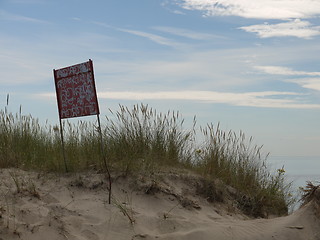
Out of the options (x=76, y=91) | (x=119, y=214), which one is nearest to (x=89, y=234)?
(x=119, y=214)

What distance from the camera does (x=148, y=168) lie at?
646cm

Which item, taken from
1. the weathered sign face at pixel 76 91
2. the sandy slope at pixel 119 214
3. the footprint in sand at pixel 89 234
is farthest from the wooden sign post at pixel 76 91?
the footprint in sand at pixel 89 234

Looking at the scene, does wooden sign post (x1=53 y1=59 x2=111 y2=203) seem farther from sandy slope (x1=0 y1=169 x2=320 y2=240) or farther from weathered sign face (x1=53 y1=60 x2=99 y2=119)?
sandy slope (x1=0 y1=169 x2=320 y2=240)

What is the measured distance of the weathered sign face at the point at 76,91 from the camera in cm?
596

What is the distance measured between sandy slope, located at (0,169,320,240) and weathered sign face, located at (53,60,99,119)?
104cm

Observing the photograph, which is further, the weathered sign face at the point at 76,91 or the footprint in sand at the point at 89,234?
the weathered sign face at the point at 76,91

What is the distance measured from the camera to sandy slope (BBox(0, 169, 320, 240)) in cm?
503

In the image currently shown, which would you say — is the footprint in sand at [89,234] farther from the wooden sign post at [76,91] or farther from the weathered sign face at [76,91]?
the weathered sign face at [76,91]

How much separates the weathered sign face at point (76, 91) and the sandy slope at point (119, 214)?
1.04m

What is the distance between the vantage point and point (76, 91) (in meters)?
6.18

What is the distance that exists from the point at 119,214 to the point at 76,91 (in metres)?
2.00

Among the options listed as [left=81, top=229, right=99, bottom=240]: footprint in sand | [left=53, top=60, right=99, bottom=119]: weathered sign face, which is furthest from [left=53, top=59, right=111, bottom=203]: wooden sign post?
[left=81, top=229, right=99, bottom=240]: footprint in sand

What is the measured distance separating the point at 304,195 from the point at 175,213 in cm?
179

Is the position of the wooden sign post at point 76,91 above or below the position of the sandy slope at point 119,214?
above
